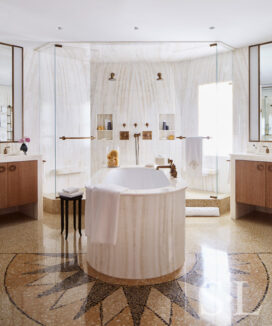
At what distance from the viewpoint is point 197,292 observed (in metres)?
2.09

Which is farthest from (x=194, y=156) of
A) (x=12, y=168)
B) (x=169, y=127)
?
(x=12, y=168)

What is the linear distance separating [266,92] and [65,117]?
297 centimetres

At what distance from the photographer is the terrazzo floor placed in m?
1.80

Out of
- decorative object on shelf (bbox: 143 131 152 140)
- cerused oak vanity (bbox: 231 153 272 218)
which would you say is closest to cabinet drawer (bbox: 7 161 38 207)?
decorative object on shelf (bbox: 143 131 152 140)

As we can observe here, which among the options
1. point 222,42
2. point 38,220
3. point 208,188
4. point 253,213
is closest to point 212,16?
point 222,42

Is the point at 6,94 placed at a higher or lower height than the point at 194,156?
higher

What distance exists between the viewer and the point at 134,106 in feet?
15.9

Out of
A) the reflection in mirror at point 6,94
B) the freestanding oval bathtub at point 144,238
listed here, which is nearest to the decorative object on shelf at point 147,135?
the reflection in mirror at point 6,94

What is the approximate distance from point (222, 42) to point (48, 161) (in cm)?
308

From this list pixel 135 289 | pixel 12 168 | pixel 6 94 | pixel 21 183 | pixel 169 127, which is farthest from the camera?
pixel 169 127

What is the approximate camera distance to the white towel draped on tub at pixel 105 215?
85.8 inches

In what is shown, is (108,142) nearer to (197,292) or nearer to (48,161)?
(48,161)

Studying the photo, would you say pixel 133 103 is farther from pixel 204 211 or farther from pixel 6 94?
pixel 204 211

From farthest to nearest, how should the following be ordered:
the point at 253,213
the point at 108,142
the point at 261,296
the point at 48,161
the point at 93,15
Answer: the point at 108,142 < the point at 48,161 < the point at 253,213 < the point at 93,15 < the point at 261,296
